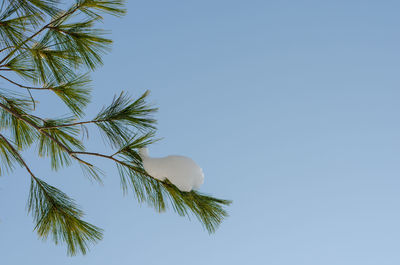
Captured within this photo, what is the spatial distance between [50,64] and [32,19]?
14cm

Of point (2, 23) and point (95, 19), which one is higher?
point (95, 19)

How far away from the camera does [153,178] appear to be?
3.80 feet

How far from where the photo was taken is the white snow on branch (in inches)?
39.7

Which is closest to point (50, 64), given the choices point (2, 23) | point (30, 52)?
point (30, 52)

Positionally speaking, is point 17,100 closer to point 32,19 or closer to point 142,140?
point 32,19

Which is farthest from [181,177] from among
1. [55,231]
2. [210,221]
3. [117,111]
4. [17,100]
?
[17,100]

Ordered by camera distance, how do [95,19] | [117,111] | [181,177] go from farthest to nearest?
[95,19] < [117,111] < [181,177]

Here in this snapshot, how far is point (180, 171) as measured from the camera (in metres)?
1.01

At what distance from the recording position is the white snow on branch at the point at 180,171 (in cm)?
101

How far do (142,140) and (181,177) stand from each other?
0.17 metres

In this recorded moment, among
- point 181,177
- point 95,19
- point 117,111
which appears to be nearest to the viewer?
point 181,177

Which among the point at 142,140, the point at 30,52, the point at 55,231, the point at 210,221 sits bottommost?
the point at 55,231

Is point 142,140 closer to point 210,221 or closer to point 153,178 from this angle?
point 153,178

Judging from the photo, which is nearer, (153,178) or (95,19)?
(153,178)
